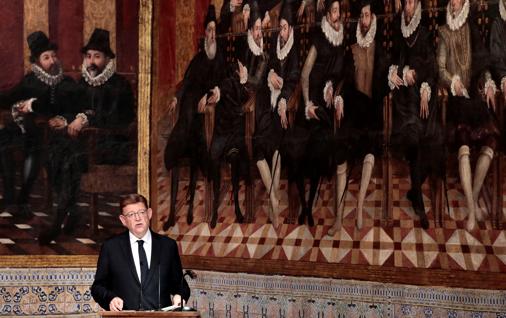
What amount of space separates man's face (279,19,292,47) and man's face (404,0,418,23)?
1574mm

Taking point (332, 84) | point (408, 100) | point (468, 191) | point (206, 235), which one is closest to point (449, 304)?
point (468, 191)

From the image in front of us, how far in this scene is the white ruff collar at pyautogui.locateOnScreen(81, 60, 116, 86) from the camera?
10805 millimetres

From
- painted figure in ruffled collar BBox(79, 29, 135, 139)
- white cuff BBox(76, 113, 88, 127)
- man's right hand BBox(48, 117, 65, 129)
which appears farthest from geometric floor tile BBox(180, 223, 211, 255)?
man's right hand BBox(48, 117, 65, 129)

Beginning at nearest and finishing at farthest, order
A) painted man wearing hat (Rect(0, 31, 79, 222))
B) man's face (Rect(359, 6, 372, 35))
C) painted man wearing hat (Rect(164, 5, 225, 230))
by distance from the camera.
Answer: man's face (Rect(359, 6, 372, 35)) → painted man wearing hat (Rect(164, 5, 225, 230)) → painted man wearing hat (Rect(0, 31, 79, 222))

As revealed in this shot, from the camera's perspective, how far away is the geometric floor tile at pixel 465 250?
7715 mm

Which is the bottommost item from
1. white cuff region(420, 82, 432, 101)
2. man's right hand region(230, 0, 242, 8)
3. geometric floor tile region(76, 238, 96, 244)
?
geometric floor tile region(76, 238, 96, 244)

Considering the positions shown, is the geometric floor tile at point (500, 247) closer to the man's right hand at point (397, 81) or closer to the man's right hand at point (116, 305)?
the man's right hand at point (397, 81)

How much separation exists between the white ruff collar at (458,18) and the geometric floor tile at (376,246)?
2.16 meters

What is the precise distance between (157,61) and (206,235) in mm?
2456

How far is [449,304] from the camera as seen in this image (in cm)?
784

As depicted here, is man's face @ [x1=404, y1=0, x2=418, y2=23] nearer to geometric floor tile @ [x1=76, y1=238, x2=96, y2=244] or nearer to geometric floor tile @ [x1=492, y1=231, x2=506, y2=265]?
geometric floor tile @ [x1=492, y1=231, x2=506, y2=265]

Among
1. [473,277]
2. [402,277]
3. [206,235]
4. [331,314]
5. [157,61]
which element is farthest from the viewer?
[157,61]

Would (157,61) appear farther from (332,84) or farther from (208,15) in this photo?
(332,84)

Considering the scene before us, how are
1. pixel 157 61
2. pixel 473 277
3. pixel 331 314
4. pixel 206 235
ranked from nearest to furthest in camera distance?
1. pixel 473 277
2. pixel 331 314
3. pixel 206 235
4. pixel 157 61
